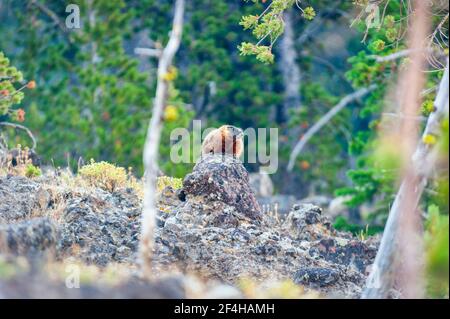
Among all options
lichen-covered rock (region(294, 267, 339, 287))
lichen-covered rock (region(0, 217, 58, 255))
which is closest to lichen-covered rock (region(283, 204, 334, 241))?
lichen-covered rock (region(294, 267, 339, 287))

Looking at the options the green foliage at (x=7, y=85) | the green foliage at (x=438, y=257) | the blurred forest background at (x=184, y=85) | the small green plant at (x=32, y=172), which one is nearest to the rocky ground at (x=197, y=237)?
the small green plant at (x=32, y=172)

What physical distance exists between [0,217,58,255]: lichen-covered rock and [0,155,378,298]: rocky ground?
0.01 metres

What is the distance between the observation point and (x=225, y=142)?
682 inches

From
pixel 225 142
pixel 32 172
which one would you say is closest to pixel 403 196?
pixel 225 142

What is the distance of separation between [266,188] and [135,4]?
9035 mm

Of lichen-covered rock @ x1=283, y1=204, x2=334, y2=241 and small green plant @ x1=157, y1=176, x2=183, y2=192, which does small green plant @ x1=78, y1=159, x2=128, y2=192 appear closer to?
small green plant @ x1=157, y1=176, x2=183, y2=192

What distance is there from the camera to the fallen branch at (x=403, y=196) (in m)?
11.1

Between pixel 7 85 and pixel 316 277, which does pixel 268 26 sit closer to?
pixel 316 277

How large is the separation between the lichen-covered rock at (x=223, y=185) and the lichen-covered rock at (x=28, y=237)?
12.5 feet

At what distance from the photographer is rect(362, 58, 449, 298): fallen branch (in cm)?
1112

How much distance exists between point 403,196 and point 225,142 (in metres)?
6.44

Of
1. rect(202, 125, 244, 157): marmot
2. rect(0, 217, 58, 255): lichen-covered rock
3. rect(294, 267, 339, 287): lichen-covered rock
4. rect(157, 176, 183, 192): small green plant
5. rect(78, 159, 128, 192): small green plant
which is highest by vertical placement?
rect(202, 125, 244, 157): marmot

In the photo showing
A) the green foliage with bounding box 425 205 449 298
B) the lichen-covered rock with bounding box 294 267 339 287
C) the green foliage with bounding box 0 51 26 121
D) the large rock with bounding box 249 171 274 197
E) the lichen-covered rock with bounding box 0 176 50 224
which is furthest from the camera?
the large rock with bounding box 249 171 274 197

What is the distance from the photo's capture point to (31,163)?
18.1 m
